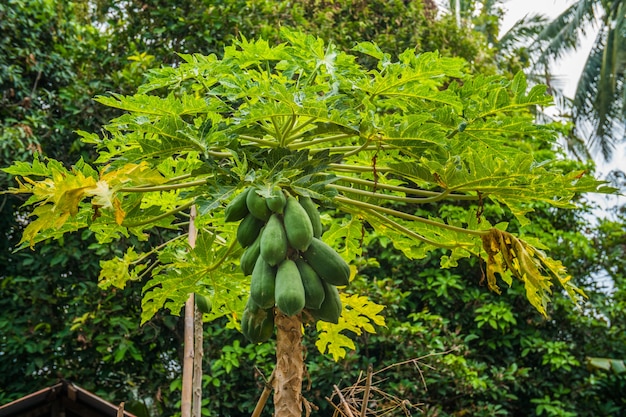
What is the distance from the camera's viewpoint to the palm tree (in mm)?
14141

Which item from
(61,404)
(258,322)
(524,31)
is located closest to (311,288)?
(258,322)

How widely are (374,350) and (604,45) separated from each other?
40.0ft

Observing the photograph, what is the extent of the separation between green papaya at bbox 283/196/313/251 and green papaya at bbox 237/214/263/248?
0.08m

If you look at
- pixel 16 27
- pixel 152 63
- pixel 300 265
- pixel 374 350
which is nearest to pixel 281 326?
pixel 300 265

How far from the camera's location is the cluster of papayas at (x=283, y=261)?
1.27 meters

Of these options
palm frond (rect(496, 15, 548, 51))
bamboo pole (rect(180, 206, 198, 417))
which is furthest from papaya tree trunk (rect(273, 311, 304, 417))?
palm frond (rect(496, 15, 548, 51))

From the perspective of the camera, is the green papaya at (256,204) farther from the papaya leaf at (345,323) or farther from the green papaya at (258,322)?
the papaya leaf at (345,323)

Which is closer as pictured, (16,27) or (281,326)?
(281,326)

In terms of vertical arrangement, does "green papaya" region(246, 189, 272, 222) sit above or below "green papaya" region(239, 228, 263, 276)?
above

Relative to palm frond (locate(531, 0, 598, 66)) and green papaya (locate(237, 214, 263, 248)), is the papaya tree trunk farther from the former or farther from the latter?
palm frond (locate(531, 0, 598, 66))

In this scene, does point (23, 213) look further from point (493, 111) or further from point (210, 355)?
point (493, 111)

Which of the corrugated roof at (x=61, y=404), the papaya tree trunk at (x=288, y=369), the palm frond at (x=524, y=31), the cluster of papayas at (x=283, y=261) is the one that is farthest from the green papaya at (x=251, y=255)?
the palm frond at (x=524, y=31)

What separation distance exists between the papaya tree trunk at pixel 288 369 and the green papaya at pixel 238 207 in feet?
0.66

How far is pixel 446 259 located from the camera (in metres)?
1.78
